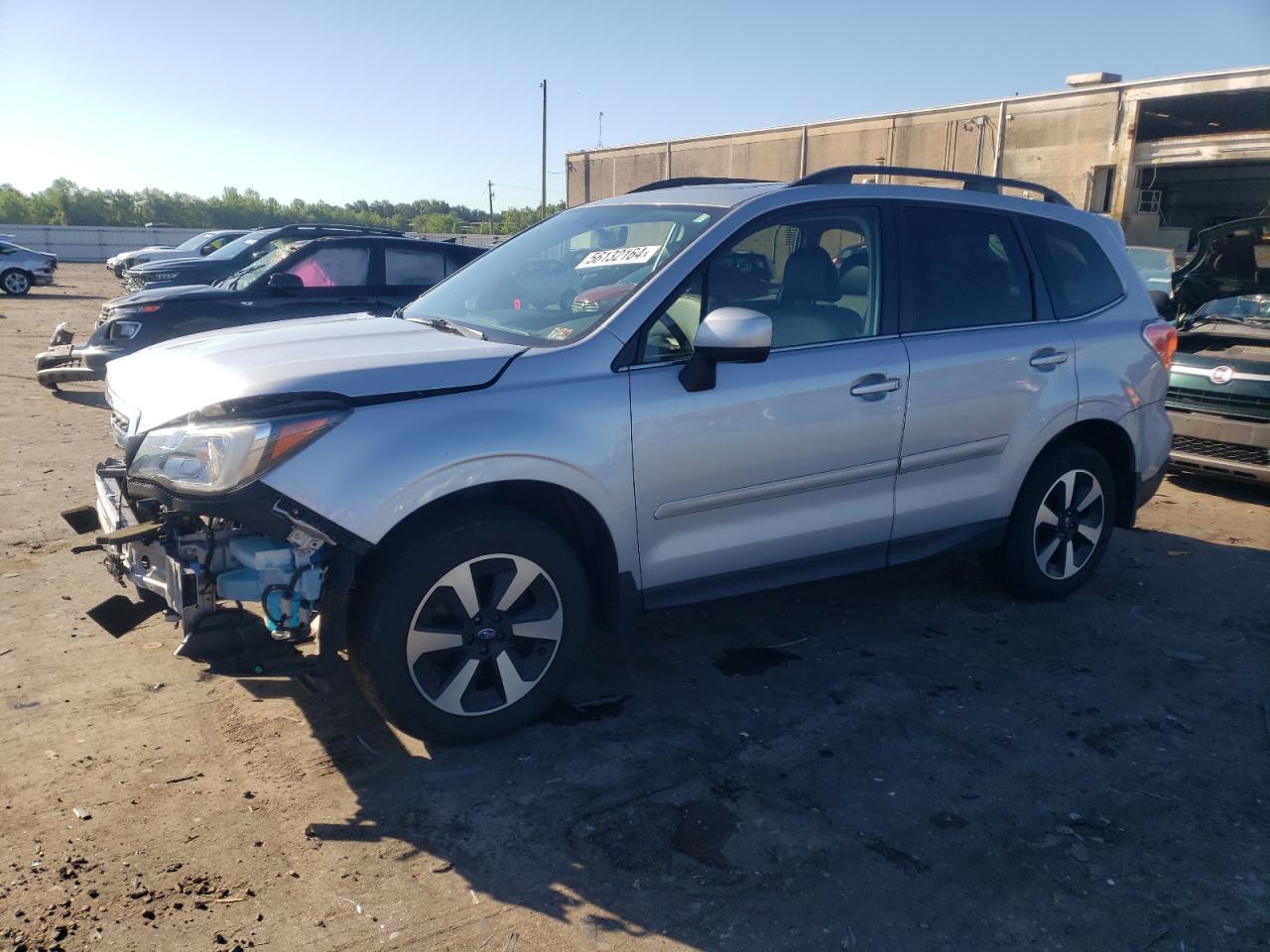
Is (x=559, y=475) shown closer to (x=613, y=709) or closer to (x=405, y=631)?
(x=405, y=631)

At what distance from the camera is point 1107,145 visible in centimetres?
2775

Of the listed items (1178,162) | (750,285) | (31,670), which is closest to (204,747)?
(31,670)

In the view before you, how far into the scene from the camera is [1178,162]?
26.7 meters

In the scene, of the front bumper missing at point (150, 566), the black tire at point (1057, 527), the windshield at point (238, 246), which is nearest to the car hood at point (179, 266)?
the windshield at point (238, 246)

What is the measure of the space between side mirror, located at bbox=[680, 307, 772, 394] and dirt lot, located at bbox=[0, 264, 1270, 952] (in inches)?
54.7

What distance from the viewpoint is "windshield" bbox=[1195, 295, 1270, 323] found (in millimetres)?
7922

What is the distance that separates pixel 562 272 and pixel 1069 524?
9.52 feet

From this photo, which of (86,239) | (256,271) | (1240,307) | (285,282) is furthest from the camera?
(86,239)

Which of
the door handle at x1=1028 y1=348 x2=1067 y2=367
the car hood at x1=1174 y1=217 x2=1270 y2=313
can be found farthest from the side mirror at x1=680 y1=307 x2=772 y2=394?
the car hood at x1=1174 y1=217 x2=1270 y2=313

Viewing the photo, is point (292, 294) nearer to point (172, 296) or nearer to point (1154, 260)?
point (172, 296)

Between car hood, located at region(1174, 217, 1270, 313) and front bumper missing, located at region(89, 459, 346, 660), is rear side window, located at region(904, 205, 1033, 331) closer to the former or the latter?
front bumper missing, located at region(89, 459, 346, 660)

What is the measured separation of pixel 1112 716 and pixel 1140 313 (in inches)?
91.9

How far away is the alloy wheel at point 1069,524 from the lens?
495cm

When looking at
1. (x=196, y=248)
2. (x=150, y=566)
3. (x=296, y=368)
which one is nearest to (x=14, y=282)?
(x=196, y=248)
